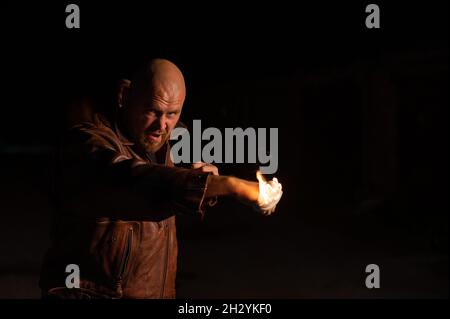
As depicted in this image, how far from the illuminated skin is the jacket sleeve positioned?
0.09 metres

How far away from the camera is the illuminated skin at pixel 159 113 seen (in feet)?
7.26

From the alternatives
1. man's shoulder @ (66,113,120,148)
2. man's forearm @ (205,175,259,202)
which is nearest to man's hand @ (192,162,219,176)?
man's forearm @ (205,175,259,202)

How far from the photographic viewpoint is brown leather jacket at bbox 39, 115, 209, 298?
224cm

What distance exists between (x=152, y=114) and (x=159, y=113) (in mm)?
32

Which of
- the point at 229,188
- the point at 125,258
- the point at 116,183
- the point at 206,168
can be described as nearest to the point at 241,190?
the point at 229,188

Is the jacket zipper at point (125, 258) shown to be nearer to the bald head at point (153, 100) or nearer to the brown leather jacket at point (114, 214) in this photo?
the brown leather jacket at point (114, 214)

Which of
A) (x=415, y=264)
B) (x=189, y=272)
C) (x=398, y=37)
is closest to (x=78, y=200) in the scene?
(x=189, y=272)

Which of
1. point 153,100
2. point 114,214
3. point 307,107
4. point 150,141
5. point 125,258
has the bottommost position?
point 125,258

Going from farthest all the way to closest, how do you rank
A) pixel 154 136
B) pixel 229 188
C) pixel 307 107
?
pixel 307 107
pixel 154 136
pixel 229 188

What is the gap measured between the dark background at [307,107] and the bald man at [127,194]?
627 cm

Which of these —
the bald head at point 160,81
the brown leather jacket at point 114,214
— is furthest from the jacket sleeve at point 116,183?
the bald head at point 160,81

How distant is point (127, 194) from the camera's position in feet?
7.50

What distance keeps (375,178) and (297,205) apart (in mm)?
1739

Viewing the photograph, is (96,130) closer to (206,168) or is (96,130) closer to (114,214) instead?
(114,214)
